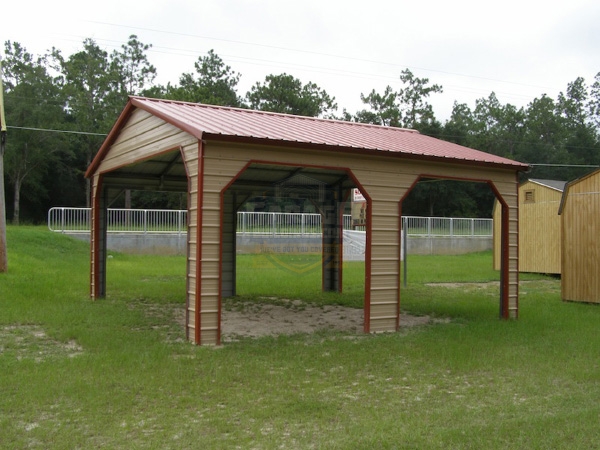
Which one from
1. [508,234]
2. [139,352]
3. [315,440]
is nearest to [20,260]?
[139,352]

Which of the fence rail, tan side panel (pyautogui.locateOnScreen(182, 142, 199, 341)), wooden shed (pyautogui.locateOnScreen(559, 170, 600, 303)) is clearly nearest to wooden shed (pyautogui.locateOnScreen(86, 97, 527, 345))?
tan side panel (pyautogui.locateOnScreen(182, 142, 199, 341))

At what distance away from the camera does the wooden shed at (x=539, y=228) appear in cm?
2078

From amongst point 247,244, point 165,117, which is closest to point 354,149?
point 165,117

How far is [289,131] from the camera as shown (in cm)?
938

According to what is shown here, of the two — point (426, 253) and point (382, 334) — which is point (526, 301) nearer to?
point (382, 334)

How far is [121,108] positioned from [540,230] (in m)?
30.4

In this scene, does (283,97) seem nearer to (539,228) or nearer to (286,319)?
(539,228)

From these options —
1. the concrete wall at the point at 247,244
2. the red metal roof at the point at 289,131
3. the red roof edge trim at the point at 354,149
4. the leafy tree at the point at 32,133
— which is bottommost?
the concrete wall at the point at 247,244

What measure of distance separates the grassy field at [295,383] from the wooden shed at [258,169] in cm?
72

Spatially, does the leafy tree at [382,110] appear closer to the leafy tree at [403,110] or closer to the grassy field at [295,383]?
the leafy tree at [403,110]

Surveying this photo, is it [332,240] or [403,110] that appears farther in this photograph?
[403,110]

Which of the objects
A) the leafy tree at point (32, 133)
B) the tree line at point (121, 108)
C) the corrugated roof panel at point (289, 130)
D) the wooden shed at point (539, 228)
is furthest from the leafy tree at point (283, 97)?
the corrugated roof panel at point (289, 130)

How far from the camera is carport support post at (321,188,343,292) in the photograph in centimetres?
1470

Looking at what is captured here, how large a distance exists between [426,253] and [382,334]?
20942 millimetres
